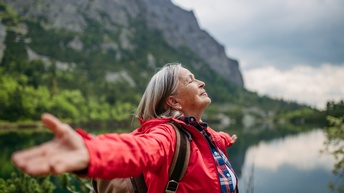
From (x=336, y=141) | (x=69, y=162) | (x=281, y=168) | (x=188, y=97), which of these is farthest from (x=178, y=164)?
(x=281, y=168)

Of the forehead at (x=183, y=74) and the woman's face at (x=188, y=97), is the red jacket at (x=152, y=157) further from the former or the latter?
the forehead at (x=183, y=74)

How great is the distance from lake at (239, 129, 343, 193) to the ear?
1656 centimetres

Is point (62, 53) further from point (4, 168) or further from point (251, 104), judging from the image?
point (4, 168)

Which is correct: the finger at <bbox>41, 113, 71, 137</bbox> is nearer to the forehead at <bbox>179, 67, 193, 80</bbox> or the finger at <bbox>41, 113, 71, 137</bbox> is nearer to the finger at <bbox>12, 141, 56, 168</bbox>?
the finger at <bbox>12, 141, 56, 168</bbox>

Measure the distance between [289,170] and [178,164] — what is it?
1403 inches

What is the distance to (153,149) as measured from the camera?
143 centimetres

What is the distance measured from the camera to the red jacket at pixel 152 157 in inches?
45.4

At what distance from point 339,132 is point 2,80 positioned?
8672cm

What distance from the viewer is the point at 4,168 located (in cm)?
2381

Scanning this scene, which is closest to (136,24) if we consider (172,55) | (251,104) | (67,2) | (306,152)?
(172,55)

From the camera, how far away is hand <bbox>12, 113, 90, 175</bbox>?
97 centimetres

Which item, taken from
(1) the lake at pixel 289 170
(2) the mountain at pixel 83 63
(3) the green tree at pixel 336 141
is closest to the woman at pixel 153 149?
(3) the green tree at pixel 336 141

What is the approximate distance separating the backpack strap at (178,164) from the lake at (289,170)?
16959 mm

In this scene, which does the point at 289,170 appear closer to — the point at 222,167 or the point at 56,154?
the point at 222,167
